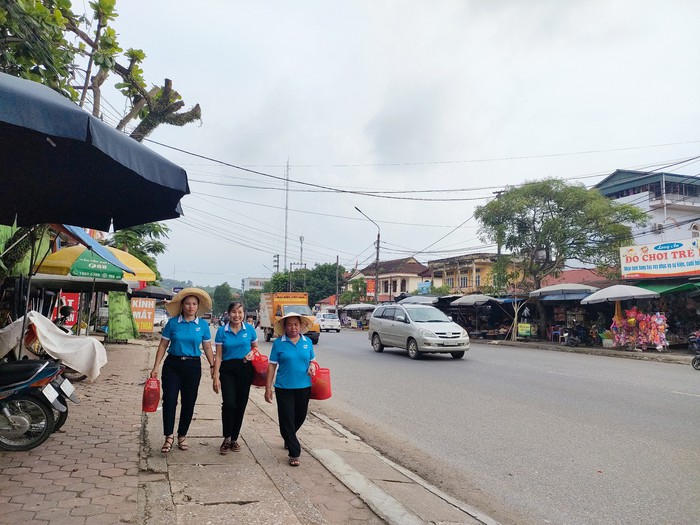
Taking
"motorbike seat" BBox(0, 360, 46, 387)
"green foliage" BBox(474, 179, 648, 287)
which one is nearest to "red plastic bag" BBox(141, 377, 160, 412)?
"motorbike seat" BBox(0, 360, 46, 387)

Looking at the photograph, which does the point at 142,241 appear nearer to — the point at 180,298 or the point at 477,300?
the point at 477,300

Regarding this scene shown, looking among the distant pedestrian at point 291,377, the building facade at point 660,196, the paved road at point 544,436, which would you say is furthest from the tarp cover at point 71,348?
the building facade at point 660,196

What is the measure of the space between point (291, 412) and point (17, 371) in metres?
2.73

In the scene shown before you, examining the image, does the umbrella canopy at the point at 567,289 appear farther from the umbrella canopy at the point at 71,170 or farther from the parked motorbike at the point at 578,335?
the umbrella canopy at the point at 71,170

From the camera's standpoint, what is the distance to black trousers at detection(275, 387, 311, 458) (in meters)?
4.78

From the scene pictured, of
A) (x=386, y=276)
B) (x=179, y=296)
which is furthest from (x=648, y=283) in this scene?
(x=386, y=276)

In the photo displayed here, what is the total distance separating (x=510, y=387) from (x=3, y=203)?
887 centimetres

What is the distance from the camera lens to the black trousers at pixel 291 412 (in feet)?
15.7

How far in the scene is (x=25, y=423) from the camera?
4.86 meters

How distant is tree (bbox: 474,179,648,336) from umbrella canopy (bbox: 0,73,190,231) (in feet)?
76.1

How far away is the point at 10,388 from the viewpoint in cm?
488

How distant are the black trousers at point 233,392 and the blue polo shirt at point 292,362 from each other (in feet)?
1.40

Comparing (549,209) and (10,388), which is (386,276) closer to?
(549,209)

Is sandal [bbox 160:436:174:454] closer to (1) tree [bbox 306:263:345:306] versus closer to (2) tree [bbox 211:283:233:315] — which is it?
(1) tree [bbox 306:263:345:306]
